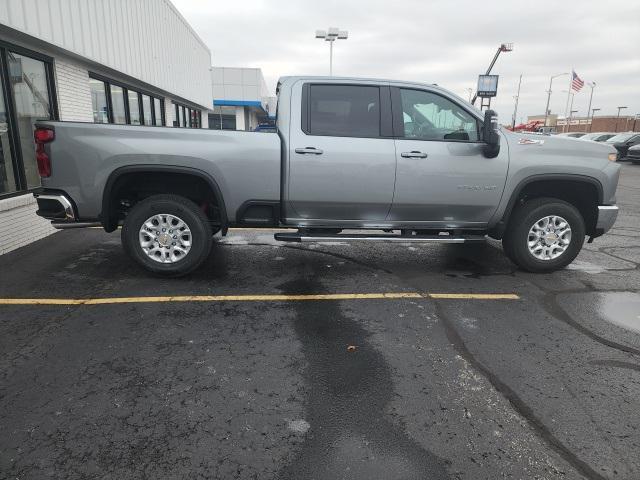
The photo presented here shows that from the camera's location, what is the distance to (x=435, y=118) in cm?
522

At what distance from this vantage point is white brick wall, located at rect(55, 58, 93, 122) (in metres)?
8.00

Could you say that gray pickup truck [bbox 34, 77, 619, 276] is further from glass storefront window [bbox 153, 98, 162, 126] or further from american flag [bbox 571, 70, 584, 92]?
american flag [bbox 571, 70, 584, 92]

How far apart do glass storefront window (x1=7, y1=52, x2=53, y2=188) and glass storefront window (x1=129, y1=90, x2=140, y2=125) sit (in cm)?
466

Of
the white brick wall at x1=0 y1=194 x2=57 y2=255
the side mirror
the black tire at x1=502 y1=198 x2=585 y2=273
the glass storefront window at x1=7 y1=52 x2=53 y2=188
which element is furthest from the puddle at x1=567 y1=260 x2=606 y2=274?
the glass storefront window at x1=7 y1=52 x2=53 y2=188

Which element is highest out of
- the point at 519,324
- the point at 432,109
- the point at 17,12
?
the point at 17,12

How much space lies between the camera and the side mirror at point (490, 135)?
15.9ft

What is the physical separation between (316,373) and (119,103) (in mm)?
10658

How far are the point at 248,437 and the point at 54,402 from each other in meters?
1.28

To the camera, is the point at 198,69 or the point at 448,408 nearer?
the point at 448,408

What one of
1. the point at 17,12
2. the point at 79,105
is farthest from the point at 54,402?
the point at 79,105

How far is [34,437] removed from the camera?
2500 mm

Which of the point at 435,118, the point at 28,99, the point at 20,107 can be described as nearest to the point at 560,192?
the point at 435,118

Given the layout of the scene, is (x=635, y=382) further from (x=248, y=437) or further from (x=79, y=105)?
(x=79, y=105)

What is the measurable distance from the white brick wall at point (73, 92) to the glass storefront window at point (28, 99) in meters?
0.27
